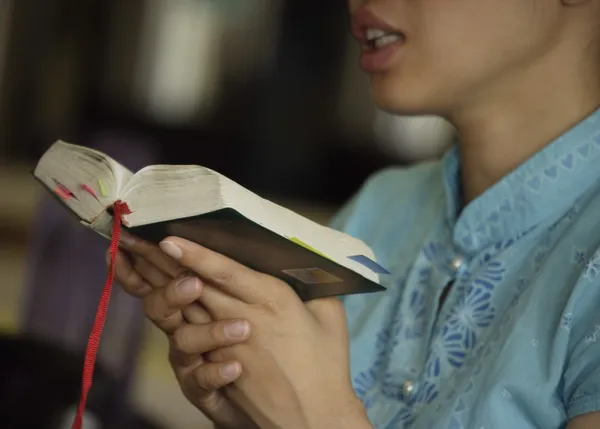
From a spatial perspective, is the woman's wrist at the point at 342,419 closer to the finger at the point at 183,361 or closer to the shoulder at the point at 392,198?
the finger at the point at 183,361

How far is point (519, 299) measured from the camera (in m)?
0.76

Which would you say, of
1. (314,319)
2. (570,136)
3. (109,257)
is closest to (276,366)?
(314,319)

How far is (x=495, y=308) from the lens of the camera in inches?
31.3

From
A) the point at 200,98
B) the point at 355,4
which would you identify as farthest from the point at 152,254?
the point at 200,98

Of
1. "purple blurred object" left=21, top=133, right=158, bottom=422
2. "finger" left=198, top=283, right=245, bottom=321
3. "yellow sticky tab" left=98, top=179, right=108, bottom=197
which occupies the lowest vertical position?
"purple blurred object" left=21, top=133, right=158, bottom=422

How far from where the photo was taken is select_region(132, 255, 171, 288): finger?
28.0 inches

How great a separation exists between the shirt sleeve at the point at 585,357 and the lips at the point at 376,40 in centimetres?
34

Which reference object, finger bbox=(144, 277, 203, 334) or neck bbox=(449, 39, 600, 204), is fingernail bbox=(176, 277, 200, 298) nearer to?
finger bbox=(144, 277, 203, 334)

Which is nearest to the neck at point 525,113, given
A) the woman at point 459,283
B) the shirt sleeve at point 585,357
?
the woman at point 459,283

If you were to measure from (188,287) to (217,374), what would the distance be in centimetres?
9

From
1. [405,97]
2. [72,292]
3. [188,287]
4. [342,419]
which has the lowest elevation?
[72,292]

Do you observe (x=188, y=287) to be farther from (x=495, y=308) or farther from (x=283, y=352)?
(x=495, y=308)

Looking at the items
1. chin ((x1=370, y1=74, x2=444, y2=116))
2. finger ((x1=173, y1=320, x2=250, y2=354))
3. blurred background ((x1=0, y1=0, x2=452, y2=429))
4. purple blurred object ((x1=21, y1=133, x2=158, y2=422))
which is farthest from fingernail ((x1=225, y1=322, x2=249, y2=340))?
blurred background ((x1=0, y1=0, x2=452, y2=429))

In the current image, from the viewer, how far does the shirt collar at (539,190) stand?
800mm
